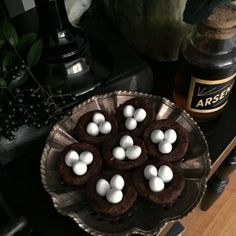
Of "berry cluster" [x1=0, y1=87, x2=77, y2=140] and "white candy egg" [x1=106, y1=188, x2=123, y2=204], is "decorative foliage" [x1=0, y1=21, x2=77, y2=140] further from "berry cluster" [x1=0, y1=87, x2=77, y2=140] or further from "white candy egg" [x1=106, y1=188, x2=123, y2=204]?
"white candy egg" [x1=106, y1=188, x2=123, y2=204]

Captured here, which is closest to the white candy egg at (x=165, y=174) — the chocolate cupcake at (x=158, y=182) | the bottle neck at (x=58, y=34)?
the chocolate cupcake at (x=158, y=182)

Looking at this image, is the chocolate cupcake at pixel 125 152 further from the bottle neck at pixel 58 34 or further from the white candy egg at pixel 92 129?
the bottle neck at pixel 58 34

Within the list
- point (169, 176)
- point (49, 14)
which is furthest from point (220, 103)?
point (49, 14)

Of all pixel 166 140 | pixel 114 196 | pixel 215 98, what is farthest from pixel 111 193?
pixel 215 98

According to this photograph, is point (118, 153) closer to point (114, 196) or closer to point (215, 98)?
point (114, 196)

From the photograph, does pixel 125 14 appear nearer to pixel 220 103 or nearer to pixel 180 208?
pixel 220 103

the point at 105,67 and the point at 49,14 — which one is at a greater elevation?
the point at 49,14

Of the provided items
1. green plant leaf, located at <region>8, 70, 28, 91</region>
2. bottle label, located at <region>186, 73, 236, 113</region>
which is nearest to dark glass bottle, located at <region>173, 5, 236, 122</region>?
bottle label, located at <region>186, 73, 236, 113</region>
